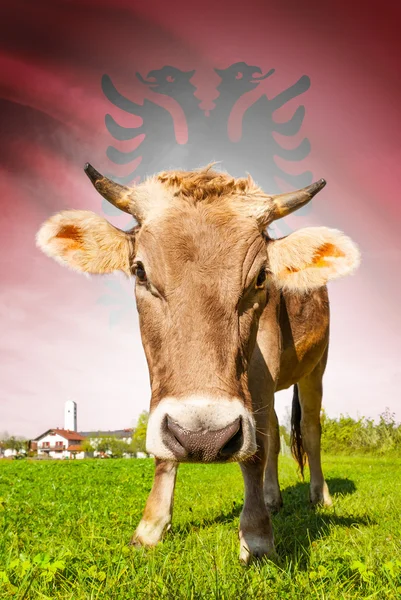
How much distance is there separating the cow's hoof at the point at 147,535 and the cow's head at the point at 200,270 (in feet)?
5.08

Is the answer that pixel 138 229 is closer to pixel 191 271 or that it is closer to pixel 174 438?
pixel 191 271

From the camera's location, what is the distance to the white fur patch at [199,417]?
325cm

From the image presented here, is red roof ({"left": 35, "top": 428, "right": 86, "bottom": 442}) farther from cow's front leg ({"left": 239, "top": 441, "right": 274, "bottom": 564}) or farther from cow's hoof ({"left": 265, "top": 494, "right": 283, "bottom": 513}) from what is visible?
cow's front leg ({"left": 239, "top": 441, "right": 274, "bottom": 564})

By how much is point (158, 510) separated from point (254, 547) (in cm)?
111

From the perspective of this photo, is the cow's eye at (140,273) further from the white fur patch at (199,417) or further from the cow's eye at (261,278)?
the white fur patch at (199,417)

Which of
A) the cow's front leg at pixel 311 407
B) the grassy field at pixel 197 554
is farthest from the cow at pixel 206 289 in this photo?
the cow's front leg at pixel 311 407

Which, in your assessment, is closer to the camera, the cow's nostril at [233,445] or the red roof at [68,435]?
the cow's nostril at [233,445]

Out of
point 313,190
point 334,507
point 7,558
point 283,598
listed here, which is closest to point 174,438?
point 283,598

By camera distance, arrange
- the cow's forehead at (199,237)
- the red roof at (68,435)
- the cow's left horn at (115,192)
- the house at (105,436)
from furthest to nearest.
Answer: the red roof at (68,435), the house at (105,436), the cow's left horn at (115,192), the cow's forehead at (199,237)

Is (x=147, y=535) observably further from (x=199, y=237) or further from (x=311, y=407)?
(x=311, y=407)

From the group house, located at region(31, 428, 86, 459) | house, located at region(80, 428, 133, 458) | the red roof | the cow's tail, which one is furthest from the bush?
the red roof

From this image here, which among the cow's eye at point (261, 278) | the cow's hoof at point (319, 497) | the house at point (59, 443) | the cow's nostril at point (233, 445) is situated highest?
the cow's eye at point (261, 278)

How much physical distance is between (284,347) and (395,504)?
267 cm

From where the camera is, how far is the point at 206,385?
3451 millimetres
